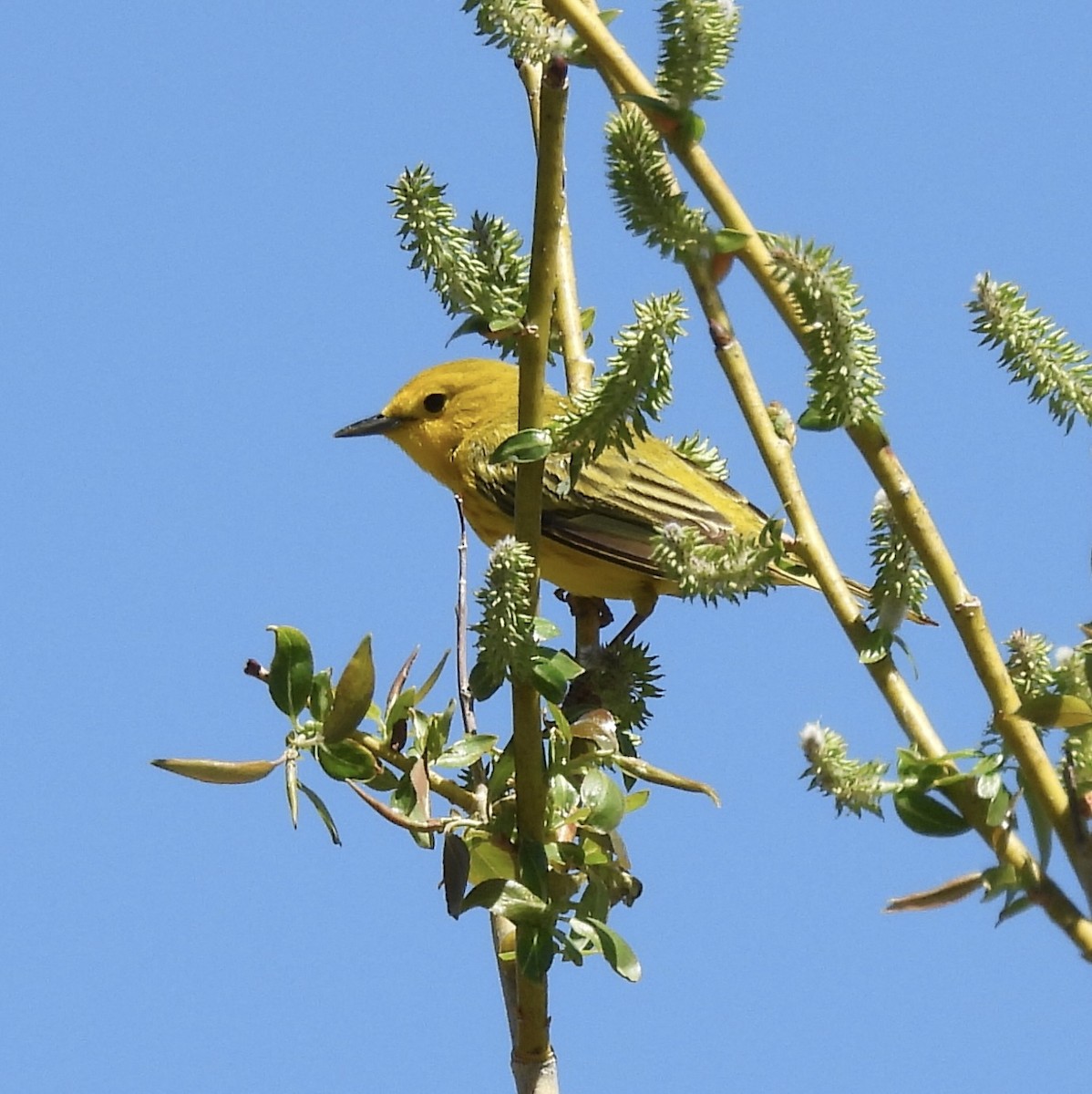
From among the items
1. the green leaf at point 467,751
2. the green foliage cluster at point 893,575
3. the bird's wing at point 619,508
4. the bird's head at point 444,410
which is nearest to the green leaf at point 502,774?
the green leaf at point 467,751

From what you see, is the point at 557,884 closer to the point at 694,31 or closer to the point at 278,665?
the point at 278,665

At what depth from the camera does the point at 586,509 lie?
5062 millimetres

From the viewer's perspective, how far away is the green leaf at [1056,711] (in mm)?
1229

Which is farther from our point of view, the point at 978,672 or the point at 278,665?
the point at 278,665

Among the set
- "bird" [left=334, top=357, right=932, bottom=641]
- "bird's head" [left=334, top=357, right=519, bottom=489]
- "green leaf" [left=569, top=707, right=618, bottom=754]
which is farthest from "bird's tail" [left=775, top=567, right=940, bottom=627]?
"green leaf" [left=569, top=707, right=618, bottom=754]

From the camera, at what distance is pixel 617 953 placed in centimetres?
197

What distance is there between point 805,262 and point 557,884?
102 cm

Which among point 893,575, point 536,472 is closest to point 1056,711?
point 893,575

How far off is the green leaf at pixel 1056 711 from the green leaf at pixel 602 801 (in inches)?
32.9

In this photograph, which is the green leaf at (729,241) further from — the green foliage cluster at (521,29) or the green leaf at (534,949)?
the green leaf at (534,949)

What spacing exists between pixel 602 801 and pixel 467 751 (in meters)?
0.18

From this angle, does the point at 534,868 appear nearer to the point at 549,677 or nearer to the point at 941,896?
the point at 549,677

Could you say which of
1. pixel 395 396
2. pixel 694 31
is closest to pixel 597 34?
pixel 694 31

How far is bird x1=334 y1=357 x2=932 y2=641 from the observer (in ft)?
15.9
